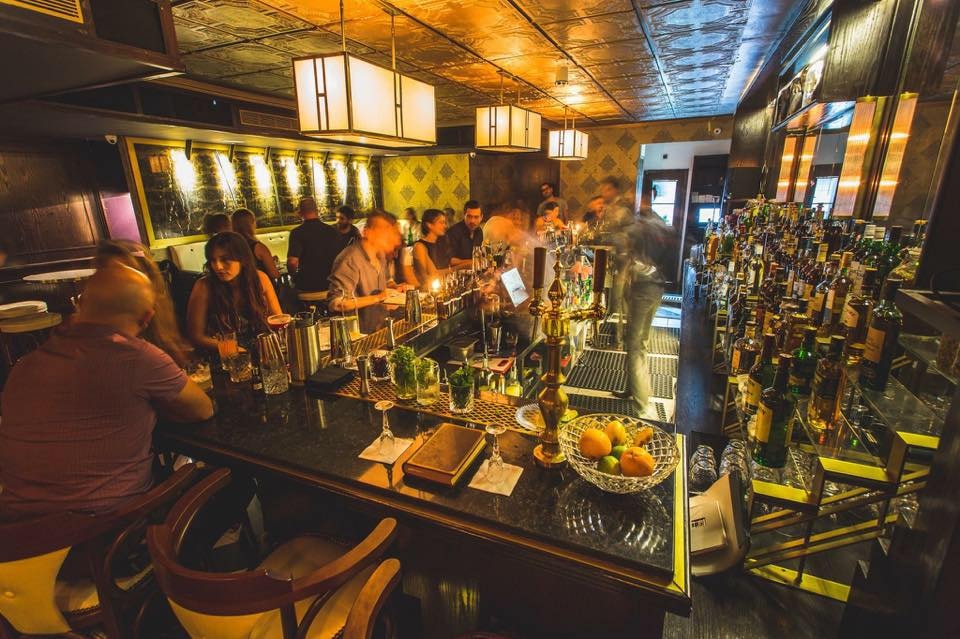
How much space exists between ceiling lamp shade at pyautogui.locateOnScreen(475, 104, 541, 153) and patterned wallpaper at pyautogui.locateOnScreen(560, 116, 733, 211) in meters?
5.70

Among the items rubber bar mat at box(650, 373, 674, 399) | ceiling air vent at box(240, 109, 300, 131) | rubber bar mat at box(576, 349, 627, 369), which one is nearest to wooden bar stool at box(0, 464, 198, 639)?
rubber bar mat at box(650, 373, 674, 399)

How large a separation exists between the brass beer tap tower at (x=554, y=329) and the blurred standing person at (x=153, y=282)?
166 centimetres

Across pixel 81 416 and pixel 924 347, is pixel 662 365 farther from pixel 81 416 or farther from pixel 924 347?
pixel 81 416

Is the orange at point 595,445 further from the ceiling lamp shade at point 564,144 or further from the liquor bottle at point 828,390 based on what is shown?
the ceiling lamp shade at point 564,144

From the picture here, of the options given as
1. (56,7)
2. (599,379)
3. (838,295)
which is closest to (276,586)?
(56,7)

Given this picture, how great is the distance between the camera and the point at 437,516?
4.39 feet

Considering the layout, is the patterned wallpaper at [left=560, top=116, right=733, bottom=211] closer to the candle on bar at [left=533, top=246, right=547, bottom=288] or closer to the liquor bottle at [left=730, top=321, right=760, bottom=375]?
the liquor bottle at [left=730, top=321, right=760, bottom=375]

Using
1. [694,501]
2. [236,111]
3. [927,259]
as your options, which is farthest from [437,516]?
[236,111]

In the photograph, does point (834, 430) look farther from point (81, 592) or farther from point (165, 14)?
point (165, 14)

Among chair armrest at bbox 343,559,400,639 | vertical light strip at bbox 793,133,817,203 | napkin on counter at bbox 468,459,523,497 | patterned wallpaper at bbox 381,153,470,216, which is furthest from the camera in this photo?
patterned wallpaper at bbox 381,153,470,216

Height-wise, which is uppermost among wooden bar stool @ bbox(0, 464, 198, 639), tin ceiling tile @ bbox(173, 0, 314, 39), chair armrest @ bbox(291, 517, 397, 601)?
tin ceiling tile @ bbox(173, 0, 314, 39)

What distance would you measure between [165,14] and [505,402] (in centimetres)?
242

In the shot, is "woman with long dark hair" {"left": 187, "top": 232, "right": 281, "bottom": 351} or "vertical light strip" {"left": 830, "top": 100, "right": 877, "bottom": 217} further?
"woman with long dark hair" {"left": 187, "top": 232, "right": 281, "bottom": 351}

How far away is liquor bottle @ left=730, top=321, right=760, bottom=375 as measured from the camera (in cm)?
223
